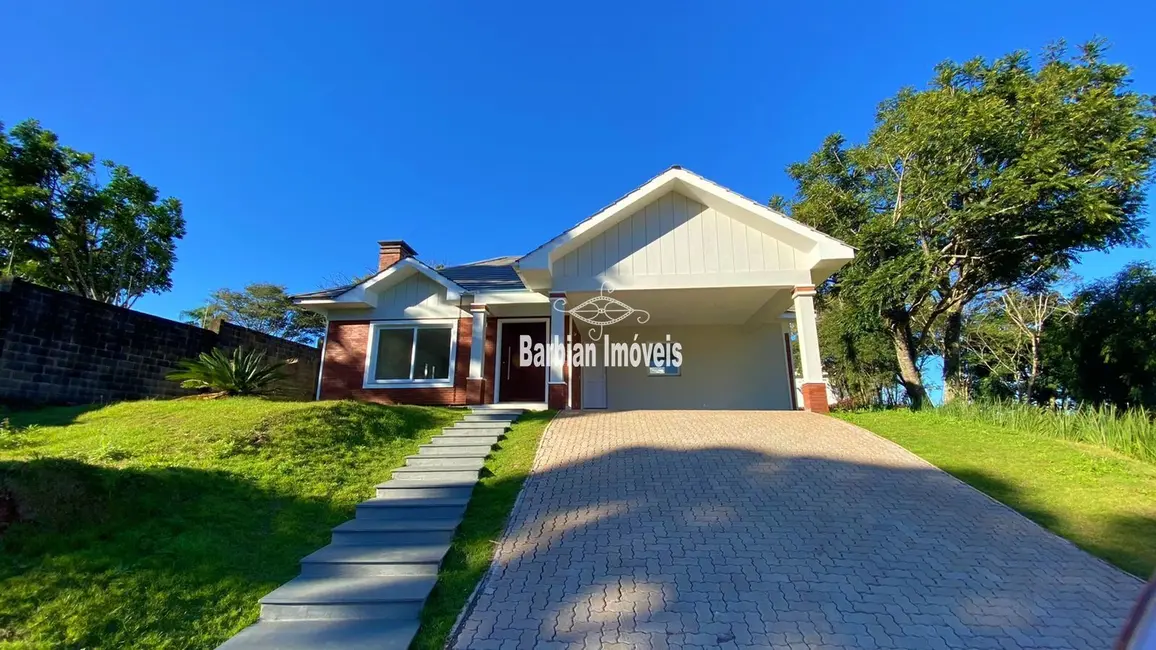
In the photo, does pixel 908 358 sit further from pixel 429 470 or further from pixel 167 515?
pixel 167 515

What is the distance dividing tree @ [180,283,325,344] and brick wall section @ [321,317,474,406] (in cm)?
2416

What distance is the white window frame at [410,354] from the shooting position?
14117 millimetres

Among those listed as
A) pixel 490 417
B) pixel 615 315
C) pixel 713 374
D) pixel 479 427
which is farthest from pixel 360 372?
pixel 713 374

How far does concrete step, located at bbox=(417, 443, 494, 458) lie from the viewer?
8.10m

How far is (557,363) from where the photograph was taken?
12.4m

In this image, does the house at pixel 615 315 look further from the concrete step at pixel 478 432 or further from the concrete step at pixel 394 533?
the concrete step at pixel 394 533

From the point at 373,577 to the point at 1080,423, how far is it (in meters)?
11.8

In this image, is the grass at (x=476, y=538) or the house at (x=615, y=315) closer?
the grass at (x=476, y=538)

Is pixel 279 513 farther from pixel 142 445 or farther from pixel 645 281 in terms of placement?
pixel 645 281

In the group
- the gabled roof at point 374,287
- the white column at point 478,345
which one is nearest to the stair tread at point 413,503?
the white column at point 478,345

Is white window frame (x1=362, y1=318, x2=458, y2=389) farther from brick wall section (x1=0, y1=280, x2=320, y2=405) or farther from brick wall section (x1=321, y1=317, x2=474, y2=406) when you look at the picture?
brick wall section (x1=0, y1=280, x2=320, y2=405)

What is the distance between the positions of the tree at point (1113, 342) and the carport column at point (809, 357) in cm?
1055

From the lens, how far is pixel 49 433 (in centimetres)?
824

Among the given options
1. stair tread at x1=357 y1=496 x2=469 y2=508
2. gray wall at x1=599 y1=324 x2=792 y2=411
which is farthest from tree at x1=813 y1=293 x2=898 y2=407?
stair tread at x1=357 y1=496 x2=469 y2=508
